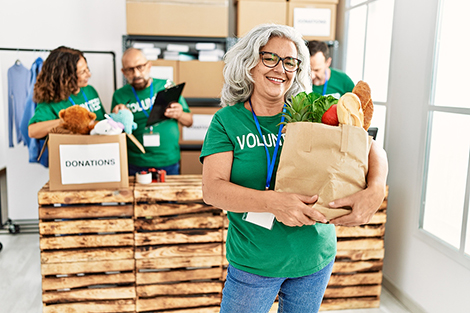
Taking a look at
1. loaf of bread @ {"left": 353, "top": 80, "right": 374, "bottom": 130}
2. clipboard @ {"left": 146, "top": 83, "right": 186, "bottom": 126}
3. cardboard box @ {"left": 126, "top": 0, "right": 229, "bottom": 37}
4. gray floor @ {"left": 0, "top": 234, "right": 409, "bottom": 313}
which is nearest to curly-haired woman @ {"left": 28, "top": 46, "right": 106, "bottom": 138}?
clipboard @ {"left": 146, "top": 83, "right": 186, "bottom": 126}

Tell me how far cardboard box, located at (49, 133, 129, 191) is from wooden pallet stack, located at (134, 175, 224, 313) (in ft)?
0.59

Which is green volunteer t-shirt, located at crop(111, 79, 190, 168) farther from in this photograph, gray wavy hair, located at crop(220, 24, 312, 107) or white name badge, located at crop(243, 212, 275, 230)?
white name badge, located at crop(243, 212, 275, 230)

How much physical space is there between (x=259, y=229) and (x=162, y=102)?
166cm

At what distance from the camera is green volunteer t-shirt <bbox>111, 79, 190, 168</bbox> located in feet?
9.27

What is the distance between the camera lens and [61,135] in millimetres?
2139

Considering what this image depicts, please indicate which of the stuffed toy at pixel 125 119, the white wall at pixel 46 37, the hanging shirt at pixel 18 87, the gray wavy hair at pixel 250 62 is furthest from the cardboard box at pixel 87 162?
the white wall at pixel 46 37

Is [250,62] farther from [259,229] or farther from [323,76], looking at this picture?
[323,76]

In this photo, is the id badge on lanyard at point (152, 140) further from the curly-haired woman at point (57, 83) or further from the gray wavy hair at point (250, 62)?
the gray wavy hair at point (250, 62)

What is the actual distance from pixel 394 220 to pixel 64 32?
3.42m

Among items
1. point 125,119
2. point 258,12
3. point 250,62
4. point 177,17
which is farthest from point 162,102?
point 250,62

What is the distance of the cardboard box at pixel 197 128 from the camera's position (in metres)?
3.61

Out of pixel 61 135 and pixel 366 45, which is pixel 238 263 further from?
pixel 366 45

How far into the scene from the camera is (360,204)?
3.36 ft

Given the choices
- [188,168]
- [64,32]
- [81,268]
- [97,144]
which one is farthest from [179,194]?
[64,32]
